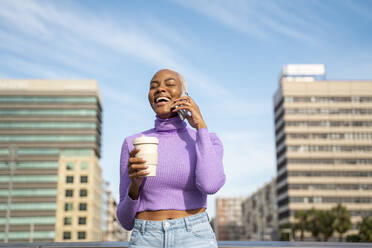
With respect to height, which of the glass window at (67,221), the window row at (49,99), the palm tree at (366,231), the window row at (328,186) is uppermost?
the window row at (49,99)

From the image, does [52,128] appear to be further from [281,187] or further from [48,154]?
[281,187]

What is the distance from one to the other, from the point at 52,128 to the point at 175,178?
112 metres

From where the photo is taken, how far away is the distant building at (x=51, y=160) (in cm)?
10250

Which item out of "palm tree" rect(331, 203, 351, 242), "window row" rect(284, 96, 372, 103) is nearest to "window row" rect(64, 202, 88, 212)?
"window row" rect(284, 96, 372, 103)

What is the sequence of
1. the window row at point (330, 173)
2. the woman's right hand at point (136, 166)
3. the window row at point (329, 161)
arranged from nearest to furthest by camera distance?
the woman's right hand at point (136, 166) → the window row at point (330, 173) → the window row at point (329, 161)

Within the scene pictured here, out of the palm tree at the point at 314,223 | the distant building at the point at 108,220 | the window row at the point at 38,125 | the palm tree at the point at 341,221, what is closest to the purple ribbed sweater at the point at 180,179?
the palm tree at the point at 341,221

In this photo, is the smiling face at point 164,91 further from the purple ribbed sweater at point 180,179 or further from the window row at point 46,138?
the window row at point 46,138

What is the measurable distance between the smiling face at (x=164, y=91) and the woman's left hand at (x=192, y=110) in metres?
0.11

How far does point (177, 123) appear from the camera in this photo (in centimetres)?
310

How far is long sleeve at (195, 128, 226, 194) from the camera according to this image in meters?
2.71

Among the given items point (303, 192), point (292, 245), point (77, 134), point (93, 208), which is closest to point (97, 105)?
point (77, 134)

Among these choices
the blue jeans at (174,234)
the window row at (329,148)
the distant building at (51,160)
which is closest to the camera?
the blue jeans at (174,234)

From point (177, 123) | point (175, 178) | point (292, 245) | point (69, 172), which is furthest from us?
point (69, 172)

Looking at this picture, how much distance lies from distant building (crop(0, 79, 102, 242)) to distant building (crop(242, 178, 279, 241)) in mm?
40147
